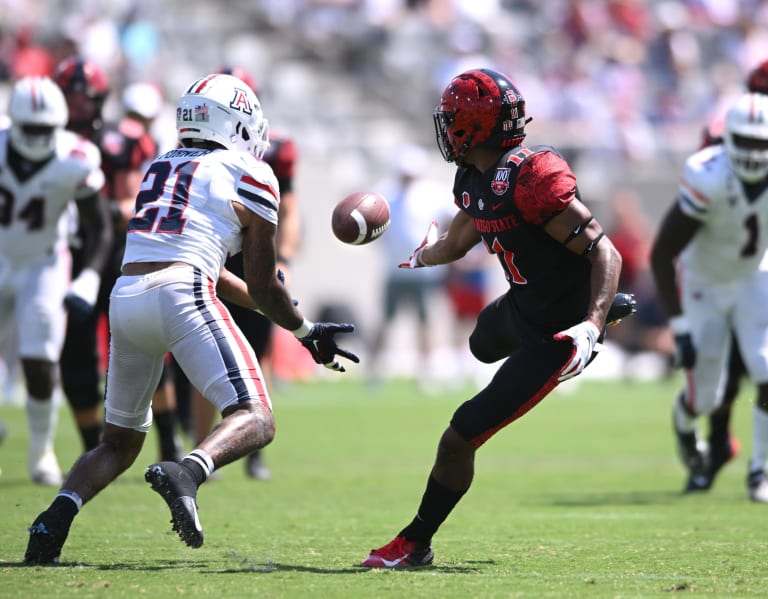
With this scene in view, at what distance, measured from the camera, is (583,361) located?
4.89m

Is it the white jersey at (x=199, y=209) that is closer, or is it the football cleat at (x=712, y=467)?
the white jersey at (x=199, y=209)

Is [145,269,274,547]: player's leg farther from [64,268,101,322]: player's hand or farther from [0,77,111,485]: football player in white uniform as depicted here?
[0,77,111,485]: football player in white uniform

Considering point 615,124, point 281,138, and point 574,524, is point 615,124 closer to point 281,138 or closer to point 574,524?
Answer: point 281,138

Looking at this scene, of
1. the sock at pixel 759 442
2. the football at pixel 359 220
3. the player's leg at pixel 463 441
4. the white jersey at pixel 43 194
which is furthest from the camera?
the sock at pixel 759 442

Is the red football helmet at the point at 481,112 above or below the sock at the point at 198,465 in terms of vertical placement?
above

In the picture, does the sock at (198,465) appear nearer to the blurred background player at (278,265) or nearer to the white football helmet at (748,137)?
the blurred background player at (278,265)

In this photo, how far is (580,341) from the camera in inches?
190

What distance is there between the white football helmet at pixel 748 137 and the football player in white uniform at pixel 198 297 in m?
3.09

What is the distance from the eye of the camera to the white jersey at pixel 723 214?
7512 millimetres

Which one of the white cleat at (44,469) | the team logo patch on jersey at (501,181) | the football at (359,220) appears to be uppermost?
the team logo patch on jersey at (501,181)

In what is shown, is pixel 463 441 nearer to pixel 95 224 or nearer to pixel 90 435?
pixel 95 224

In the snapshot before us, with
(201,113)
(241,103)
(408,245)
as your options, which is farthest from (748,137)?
(408,245)

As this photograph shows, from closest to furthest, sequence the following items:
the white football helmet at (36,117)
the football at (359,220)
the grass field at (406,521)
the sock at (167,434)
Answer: the grass field at (406,521) < the football at (359,220) < the white football helmet at (36,117) < the sock at (167,434)

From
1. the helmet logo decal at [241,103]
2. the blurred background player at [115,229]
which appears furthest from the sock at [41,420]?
the helmet logo decal at [241,103]
